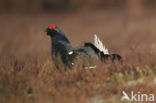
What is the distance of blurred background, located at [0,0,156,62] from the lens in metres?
11.4

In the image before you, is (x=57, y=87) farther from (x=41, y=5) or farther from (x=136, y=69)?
(x=41, y=5)

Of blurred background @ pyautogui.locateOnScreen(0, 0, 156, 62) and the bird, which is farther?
blurred background @ pyautogui.locateOnScreen(0, 0, 156, 62)

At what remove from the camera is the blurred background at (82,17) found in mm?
11430

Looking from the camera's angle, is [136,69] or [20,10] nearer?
[136,69]

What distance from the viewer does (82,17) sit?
52.3 feet

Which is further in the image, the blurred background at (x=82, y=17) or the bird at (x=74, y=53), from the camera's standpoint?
the blurred background at (x=82, y=17)

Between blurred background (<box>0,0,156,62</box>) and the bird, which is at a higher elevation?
blurred background (<box>0,0,156,62</box>)

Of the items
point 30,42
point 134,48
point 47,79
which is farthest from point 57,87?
point 30,42

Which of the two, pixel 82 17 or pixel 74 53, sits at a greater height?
pixel 82 17

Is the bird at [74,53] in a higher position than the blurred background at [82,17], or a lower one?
lower

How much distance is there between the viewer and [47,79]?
Result: 441 cm

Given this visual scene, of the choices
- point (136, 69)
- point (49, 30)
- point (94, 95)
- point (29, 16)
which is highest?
point (29, 16)

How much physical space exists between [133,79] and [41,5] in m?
13.5

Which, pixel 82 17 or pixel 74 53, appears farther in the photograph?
pixel 82 17
